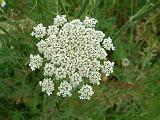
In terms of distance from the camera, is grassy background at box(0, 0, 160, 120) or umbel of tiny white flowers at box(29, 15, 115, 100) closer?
umbel of tiny white flowers at box(29, 15, 115, 100)

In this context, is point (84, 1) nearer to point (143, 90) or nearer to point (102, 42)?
point (102, 42)

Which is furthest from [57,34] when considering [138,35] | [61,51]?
[138,35]

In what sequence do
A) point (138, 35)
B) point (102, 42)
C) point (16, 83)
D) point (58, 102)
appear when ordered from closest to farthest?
1. point (102, 42)
2. point (58, 102)
3. point (16, 83)
4. point (138, 35)

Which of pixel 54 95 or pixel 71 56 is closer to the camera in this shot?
pixel 71 56

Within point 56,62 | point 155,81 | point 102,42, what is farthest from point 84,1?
point 155,81

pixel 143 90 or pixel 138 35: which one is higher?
pixel 138 35

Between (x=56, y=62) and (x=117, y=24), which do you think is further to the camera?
(x=117, y=24)

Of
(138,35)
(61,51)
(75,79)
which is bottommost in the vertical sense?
(75,79)

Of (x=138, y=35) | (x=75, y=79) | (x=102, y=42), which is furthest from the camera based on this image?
(x=138, y=35)
